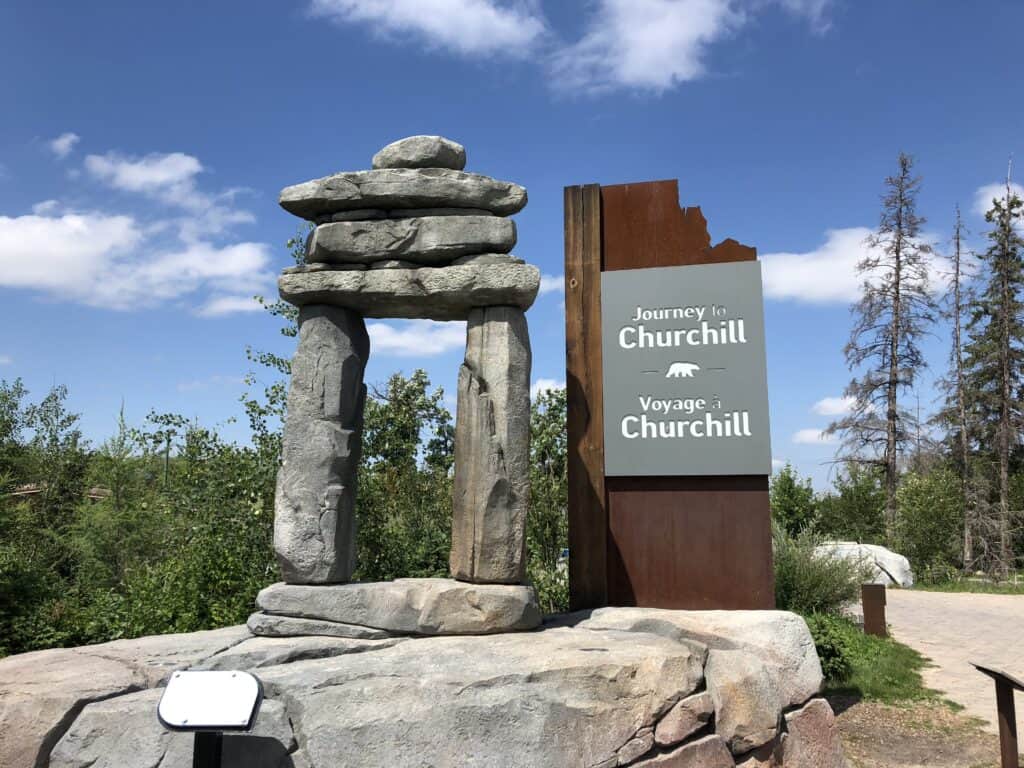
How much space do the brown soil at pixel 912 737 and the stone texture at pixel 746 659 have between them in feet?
4.92

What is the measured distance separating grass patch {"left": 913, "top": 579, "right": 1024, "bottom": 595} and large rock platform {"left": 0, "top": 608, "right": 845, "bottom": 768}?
1547 centimetres

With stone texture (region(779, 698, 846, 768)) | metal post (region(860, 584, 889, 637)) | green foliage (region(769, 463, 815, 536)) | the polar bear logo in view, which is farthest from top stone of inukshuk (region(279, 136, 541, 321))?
green foliage (region(769, 463, 815, 536))

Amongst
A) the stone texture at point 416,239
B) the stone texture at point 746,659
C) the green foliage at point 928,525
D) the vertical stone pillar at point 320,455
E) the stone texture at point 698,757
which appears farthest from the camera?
the green foliage at point 928,525

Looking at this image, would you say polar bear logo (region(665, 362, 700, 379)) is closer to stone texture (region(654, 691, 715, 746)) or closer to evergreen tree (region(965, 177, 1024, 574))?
stone texture (region(654, 691, 715, 746))

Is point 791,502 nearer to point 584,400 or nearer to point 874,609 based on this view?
point 874,609

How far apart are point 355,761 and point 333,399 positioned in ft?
7.67

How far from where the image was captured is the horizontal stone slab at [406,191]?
540 cm

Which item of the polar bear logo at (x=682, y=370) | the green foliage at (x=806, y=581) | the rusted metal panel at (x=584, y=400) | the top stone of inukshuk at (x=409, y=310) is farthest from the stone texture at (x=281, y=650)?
the green foliage at (x=806, y=581)

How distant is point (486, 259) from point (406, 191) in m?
0.75

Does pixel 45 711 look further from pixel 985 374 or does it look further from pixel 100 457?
pixel 985 374

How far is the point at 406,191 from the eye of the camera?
539 centimetres

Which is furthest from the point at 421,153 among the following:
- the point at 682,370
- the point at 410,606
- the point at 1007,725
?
the point at 1007,725

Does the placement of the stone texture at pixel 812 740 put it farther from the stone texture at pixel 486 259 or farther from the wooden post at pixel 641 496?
the stone texture at pixel 486 259

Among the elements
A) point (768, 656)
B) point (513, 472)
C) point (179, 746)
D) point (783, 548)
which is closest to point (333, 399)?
point (513, 472)
